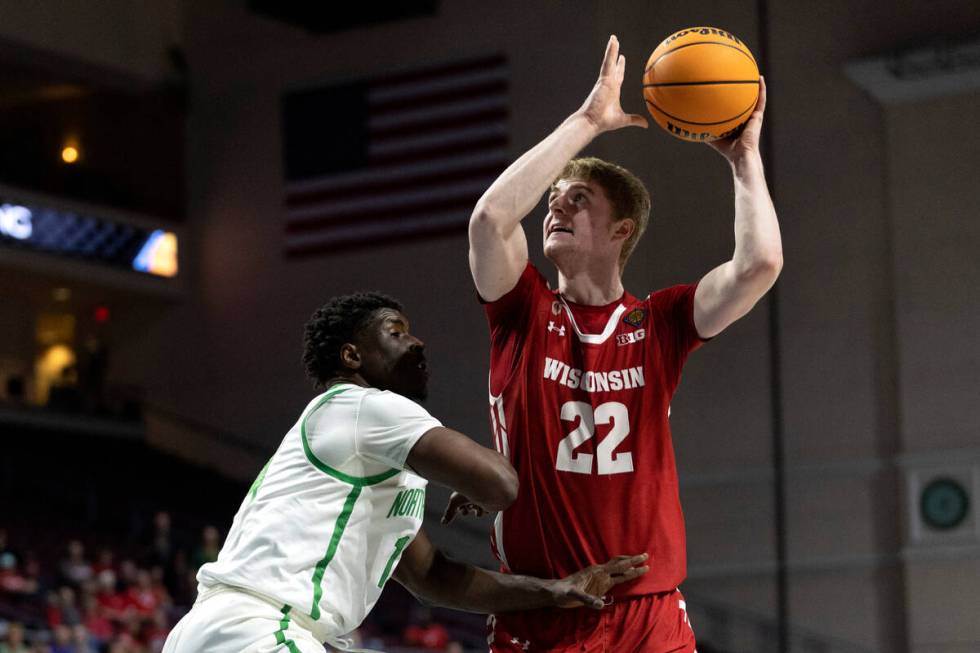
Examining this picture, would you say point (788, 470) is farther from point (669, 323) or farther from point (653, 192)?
point (669, 323)

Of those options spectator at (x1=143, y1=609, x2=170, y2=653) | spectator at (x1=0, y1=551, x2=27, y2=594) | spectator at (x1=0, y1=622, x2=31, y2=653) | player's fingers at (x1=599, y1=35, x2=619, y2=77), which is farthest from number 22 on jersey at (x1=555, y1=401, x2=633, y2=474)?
spectator at (x1=0, y1=551, x2=27, y2=594)

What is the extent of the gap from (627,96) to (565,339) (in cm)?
1309

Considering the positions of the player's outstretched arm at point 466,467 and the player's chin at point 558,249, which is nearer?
the player's outstretched arm at point 466,467

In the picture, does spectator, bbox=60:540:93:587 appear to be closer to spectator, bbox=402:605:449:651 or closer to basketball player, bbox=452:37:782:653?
spectator, bbox=402:605:449:651

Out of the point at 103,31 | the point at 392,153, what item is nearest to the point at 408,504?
the point at 392,153

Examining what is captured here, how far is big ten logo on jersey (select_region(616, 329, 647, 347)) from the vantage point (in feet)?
13.6

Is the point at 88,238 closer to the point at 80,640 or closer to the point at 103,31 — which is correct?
the point at 103,31

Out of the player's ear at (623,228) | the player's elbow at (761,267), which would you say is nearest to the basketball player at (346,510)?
the player's ear at (623,228)

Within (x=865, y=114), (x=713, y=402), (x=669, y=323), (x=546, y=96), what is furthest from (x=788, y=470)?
(x=669, y=323)

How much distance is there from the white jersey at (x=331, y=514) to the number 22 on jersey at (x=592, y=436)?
0.42 meters

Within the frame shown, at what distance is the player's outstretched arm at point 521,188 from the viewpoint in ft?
12.8

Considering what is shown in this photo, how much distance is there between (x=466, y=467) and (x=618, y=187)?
42.8 inches

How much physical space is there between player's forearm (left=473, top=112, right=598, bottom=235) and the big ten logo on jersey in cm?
47

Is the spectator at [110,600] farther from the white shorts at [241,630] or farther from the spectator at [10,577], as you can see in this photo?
the white shorts at [241,630]
